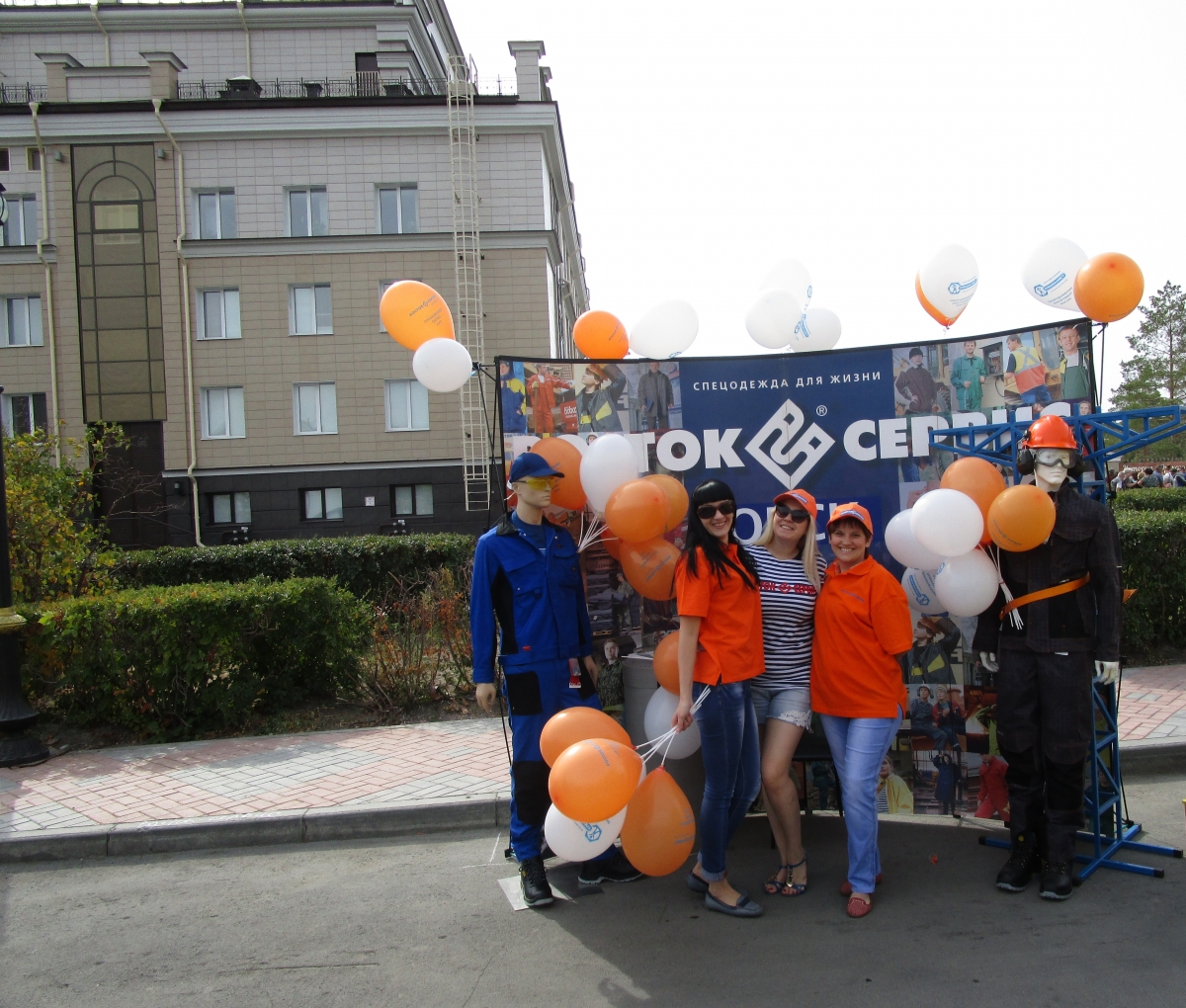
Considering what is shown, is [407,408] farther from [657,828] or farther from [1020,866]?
[1020,866]

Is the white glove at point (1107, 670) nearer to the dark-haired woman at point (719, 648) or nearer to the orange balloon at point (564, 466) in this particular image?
the dark-haired woman at point (719, 648)

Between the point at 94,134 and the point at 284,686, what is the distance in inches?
879

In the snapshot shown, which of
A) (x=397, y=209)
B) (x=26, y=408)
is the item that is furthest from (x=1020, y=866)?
(x=26, y=408)

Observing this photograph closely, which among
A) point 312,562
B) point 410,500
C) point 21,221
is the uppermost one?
point 21,221

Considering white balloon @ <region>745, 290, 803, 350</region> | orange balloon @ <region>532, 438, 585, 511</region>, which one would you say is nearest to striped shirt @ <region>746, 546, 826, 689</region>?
orange balloon @ <region>532, 438, 585, 511</region>

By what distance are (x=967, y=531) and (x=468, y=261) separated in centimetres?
2101

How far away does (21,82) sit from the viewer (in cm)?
2830

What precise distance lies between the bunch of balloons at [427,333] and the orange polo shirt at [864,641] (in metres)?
2.39

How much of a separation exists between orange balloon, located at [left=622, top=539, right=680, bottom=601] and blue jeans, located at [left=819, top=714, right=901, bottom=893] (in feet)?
3.92

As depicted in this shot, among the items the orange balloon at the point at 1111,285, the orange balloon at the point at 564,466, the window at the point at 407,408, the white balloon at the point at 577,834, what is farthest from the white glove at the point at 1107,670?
the window at the point at 407,408

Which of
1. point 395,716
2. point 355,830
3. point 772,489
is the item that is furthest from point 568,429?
point 395,716

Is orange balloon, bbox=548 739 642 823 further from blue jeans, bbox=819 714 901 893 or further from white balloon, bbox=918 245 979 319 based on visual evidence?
white balloon, bbox=918 245 979 319

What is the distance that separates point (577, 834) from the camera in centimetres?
361

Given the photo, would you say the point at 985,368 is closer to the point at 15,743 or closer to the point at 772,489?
the point at 772,489
